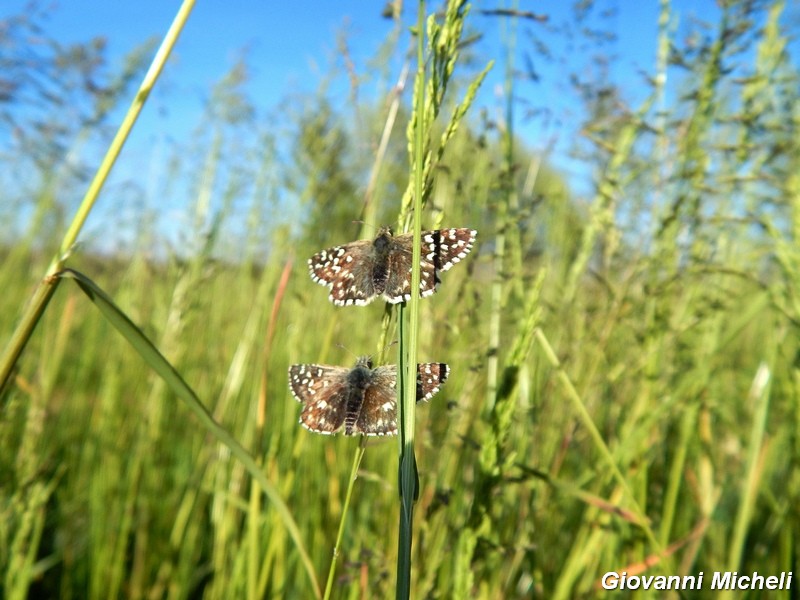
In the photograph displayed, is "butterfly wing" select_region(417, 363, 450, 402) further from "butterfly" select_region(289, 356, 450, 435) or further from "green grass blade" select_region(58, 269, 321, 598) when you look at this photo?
"green grass blade" select_region(58, 269, 321, 598)

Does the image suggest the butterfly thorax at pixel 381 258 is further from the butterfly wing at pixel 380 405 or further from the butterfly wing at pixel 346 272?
the butterfly wing at pixel 380 405

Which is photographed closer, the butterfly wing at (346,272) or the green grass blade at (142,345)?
the green grass blade at (142,345)

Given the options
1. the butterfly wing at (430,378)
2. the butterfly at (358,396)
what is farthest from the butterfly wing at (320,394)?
the butterfly wing at (430,378)

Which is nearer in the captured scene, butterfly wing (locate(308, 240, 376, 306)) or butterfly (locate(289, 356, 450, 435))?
butterfly (locate(289, 356, 450, 435))

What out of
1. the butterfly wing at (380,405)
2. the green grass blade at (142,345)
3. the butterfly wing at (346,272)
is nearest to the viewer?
the green grass blade at (142,345)

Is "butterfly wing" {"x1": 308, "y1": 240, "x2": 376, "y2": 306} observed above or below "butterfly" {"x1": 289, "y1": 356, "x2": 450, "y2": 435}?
above

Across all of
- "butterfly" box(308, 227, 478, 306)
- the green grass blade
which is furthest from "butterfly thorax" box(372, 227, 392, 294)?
the green grass blade

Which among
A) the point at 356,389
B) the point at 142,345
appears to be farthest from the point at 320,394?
the point at 142,345

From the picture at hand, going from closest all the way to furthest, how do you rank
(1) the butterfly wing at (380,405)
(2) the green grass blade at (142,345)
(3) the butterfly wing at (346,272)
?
1. (2) the green grass blade at (142,345)
2. (1) the butterfly wing at (380,405)
3. (3) the butterfly wing at (346,272)

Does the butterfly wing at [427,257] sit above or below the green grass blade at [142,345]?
above
